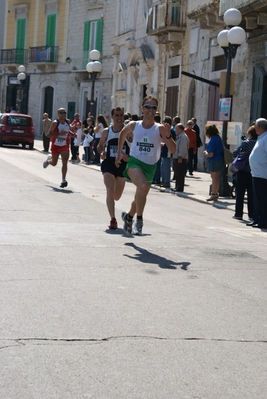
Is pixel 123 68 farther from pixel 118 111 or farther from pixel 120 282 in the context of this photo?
pixel 120 282

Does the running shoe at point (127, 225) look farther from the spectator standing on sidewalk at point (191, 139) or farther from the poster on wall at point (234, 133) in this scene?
the spectator standing on sidewalk at point (191, 139)

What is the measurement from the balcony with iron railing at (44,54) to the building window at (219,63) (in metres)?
24.4

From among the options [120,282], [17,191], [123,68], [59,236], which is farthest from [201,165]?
[120,282]

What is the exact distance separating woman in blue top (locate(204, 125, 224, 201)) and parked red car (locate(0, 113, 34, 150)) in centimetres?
2112

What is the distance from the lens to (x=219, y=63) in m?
30.6

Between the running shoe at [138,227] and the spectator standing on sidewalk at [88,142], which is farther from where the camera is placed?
the spectator standing on sidewalk at [88,142]

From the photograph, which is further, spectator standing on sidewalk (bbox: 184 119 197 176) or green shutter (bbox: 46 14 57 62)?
green shutter (bbox: 46 14 57 62)

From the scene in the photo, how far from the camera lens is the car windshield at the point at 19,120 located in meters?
39.6

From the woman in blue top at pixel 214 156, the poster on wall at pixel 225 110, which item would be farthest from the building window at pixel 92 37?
the woman in blue top at pixel 214 156

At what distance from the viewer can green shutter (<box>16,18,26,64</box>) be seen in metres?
57.2

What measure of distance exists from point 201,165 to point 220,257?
21767 mm

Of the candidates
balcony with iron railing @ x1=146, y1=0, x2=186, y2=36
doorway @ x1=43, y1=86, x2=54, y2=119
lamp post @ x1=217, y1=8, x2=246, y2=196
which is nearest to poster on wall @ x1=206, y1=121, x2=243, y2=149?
lamp post @ x1=217, y1=8, x2=246, y2=196

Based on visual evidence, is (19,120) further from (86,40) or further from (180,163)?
(180,163)

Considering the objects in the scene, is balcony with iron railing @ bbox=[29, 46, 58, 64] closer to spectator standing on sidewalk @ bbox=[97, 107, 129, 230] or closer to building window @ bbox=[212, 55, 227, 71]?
building window @ bbox=[212, 55, 227, 71]
